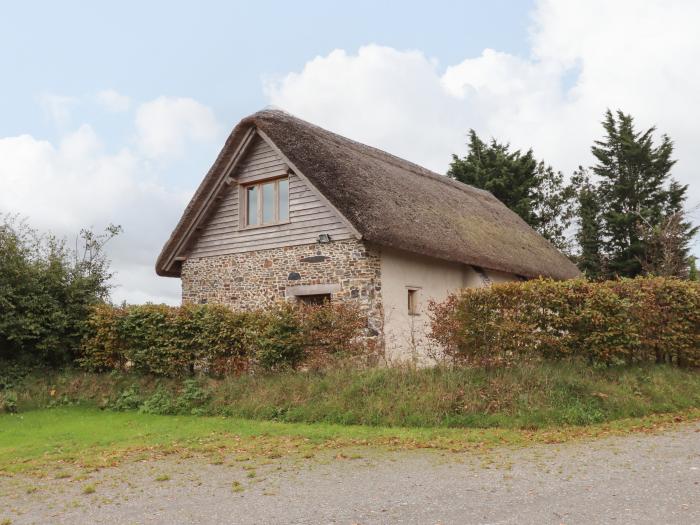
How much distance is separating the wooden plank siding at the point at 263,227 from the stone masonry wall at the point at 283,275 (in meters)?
0.21

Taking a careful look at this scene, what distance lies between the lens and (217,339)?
12.7 meters

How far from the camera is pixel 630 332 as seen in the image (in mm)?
10812

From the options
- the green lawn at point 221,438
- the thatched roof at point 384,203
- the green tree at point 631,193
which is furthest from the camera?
the green tree at point 631,193

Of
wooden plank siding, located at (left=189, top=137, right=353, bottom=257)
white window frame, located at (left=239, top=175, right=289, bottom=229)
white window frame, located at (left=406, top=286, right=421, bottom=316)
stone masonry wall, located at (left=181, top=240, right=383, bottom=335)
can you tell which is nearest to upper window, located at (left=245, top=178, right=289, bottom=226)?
white window frame, located at (left=239, top=175, right=289, bottom=229)

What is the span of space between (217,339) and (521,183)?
24766mm

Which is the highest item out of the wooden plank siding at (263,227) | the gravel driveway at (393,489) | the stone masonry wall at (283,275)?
the wooden plank siding at (263,227)

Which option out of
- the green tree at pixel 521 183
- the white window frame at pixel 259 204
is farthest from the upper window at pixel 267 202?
the green tree at pixel 521 183

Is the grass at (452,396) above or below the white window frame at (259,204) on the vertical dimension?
below

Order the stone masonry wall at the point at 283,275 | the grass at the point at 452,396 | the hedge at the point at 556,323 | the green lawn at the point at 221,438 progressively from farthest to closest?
1. the stone masonry wall at the point at 283,275
2. the hedge at the point at 556,323
3. the grass at the point at 452,396
4. the green lawn at the point at 221,438

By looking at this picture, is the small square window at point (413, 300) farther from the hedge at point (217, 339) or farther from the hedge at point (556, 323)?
the hedge at point (556, 323)

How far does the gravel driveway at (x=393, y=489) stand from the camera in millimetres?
5172

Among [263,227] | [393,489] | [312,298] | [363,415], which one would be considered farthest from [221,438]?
[263,227]

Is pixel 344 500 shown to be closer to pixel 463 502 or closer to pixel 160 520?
pixel 463 502

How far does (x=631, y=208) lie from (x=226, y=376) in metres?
25.0
